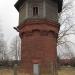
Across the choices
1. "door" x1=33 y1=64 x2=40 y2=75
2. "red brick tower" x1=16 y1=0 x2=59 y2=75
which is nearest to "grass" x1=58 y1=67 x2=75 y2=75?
"red brick tower" x1=16 y1=0 x2=59 y2=75

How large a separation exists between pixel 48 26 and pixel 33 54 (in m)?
2.57

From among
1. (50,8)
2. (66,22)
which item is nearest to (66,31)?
(66,22)

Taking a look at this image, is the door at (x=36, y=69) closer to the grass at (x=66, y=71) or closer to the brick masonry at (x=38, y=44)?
the brick masonry at (x=38, y=44)

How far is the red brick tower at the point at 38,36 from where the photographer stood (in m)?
23.1

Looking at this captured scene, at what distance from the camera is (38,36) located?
2342 cm

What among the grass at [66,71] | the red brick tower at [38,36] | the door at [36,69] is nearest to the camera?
the door at [36,69]

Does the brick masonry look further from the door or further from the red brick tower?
the door

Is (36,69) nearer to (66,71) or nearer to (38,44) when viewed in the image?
(38,44)

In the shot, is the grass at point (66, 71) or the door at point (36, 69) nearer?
the door at point (36, 69)

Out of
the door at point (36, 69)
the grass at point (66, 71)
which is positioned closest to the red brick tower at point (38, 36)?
the door at point (36, 69)

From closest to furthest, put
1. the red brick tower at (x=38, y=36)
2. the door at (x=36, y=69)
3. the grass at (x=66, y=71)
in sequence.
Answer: the door at (x=36, y=69)
the red brick tower at (x=38, y=36)
the grass at (x=66, y=71)

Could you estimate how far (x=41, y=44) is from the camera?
75.9 ft

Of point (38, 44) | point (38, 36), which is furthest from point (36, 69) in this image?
point (38, 36)

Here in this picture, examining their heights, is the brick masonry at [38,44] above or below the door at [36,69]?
above
